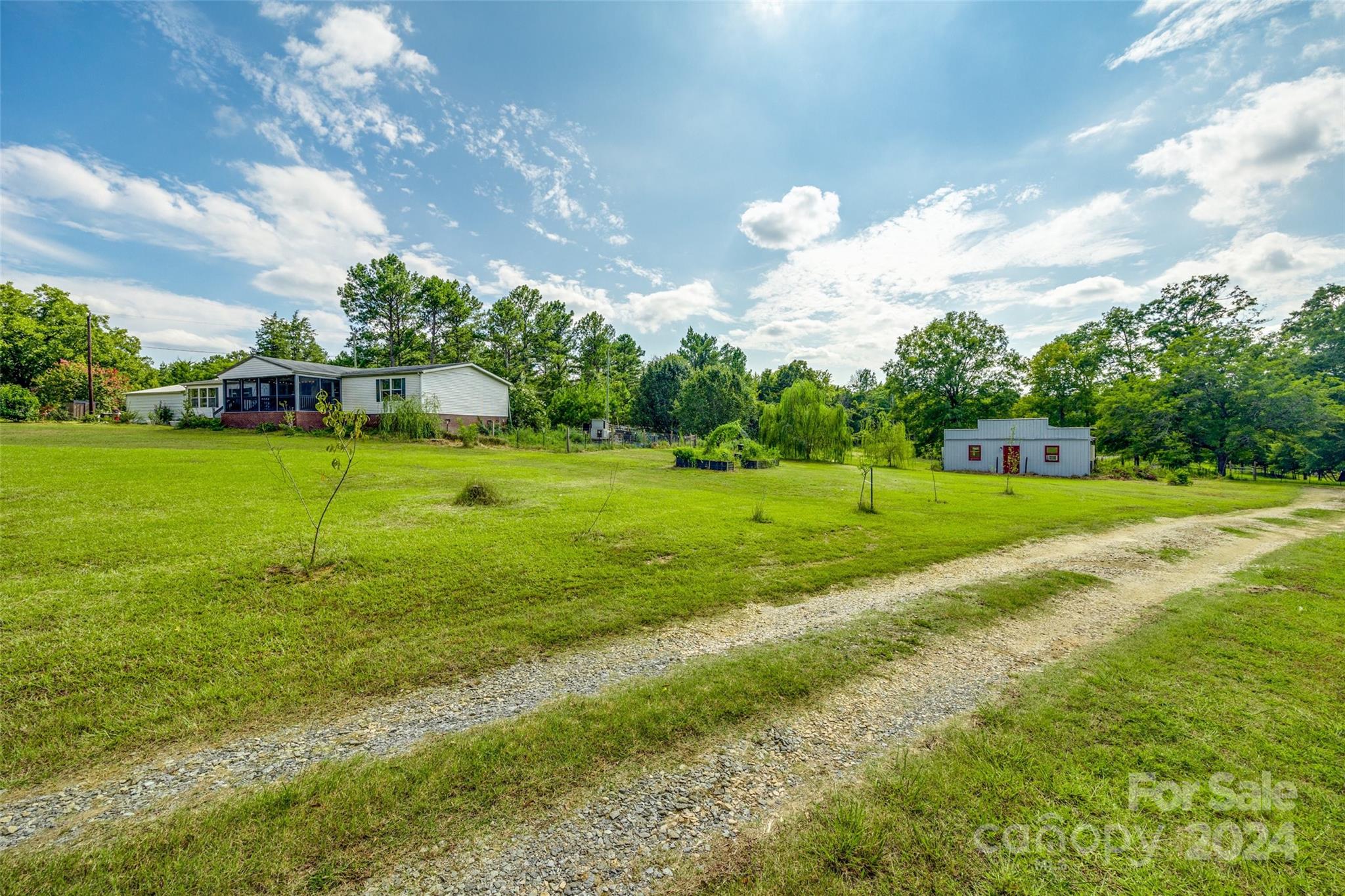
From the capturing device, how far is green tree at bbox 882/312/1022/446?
130 ft

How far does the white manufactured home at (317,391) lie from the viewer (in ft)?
89.5

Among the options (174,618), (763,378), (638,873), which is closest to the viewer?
(638,873)

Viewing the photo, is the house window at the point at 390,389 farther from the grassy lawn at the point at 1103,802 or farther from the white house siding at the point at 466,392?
the grassy lawn at the point at 1103,802

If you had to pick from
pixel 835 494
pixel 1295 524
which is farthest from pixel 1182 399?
pixel 835 494

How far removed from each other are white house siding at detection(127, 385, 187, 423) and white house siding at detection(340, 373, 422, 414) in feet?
49.7

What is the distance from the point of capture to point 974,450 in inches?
1210

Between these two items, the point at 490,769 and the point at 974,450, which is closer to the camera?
the point at 490,769

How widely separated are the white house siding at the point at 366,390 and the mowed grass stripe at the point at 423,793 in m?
28.0

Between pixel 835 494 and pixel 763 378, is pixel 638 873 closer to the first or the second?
pixel 835 494

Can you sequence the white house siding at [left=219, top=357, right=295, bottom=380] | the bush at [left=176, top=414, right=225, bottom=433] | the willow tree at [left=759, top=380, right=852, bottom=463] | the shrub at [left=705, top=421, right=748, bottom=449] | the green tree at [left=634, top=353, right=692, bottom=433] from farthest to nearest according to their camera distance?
1. the green tree at [left=634, top=353, right=692, bottom=433]
2. the willow tree at [left=759, top=380, right=852, bottom=463]
3. the white house siding at [left=219, top=357, right=295, bottom=380]
4. the bush at [left=176, top=414, right=225, bottom=433]
5. the shrub at [left=705, top=421, right=748, bottom=449]

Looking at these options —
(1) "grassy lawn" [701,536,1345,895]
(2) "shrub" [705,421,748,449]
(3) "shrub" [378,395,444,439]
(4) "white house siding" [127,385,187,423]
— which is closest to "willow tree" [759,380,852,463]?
(2) "shrub" [705,421,748,449]

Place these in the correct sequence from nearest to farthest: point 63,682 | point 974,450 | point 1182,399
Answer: point 63,682 < point 1182,399 < point 974,450

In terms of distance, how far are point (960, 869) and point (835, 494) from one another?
13.0m

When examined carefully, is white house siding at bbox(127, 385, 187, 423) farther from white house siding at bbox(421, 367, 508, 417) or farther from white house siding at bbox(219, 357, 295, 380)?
white house siding at bbox(421, 367, 508, 417)
